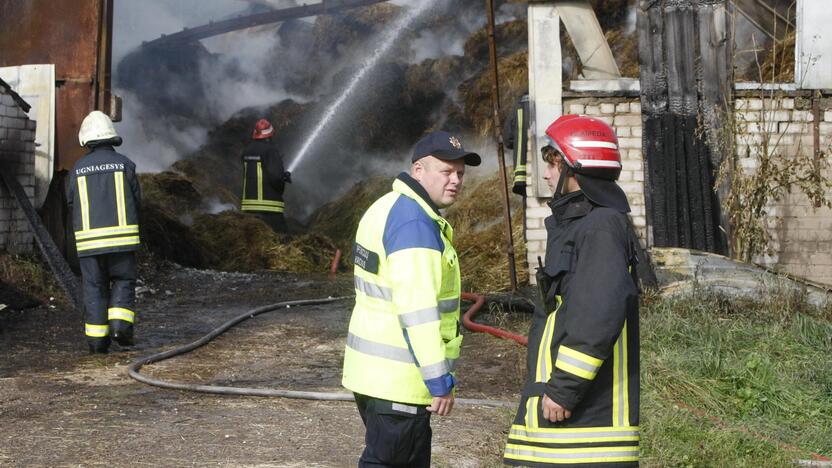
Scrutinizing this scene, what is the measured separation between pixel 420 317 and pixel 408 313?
0.04m

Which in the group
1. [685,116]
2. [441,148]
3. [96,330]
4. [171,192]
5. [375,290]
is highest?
[685,116]

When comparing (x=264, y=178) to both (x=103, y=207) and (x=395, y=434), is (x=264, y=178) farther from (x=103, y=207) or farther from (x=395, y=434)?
(x=395, y=434)

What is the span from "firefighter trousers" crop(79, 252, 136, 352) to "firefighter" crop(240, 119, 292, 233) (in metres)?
6.11

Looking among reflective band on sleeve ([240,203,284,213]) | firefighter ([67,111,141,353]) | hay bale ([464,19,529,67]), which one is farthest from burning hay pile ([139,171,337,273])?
firefighter ([67,111,141,353])

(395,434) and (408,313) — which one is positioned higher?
(408,313)

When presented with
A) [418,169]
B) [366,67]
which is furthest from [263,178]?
[418,169]

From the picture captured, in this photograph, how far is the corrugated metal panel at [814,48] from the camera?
31.7 feet

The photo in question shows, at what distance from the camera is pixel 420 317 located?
3.28 metres

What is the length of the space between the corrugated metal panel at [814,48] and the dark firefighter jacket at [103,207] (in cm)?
613

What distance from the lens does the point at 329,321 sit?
29.5ft

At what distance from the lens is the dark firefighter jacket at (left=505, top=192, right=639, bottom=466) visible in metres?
3.15

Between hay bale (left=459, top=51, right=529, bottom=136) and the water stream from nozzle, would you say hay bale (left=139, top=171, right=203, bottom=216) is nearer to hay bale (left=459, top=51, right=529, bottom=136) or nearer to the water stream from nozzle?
the water stream from nozzle

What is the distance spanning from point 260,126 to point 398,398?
11.0m

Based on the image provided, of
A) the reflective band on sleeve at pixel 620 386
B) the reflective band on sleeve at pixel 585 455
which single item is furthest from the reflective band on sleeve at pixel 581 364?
the reflective band on sleeve at pixel 585 455
